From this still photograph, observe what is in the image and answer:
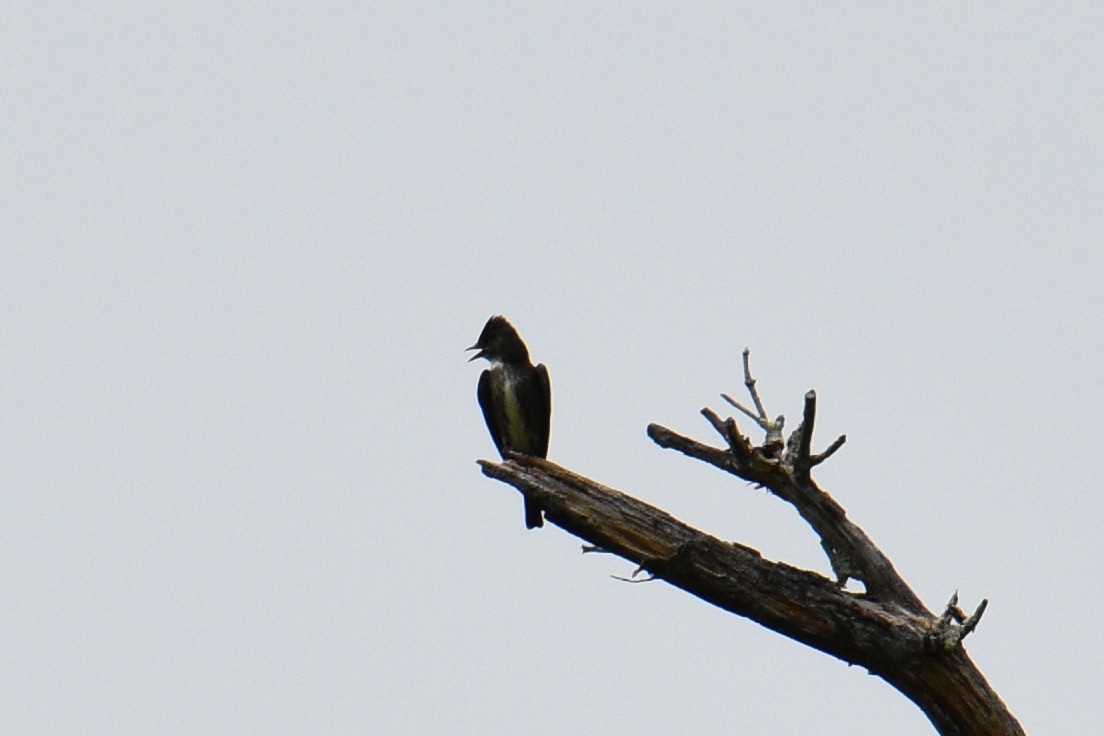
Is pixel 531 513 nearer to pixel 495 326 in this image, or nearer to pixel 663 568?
pixel 495 326

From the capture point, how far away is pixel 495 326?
40.5 ft

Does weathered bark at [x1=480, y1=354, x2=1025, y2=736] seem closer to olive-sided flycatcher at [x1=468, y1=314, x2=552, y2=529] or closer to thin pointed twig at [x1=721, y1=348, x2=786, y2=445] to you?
thin pointed twig at [x1=721, y1=348, x2=786, y2=445]

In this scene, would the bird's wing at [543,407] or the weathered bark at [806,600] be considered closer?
the weathered bark at [806,600]

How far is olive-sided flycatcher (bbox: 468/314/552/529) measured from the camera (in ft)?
39.6

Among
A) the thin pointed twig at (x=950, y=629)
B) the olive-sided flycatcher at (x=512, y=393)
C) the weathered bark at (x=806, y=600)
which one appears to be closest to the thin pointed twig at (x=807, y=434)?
the weathered bark at (x=806, y=600)

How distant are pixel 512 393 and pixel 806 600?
5602mm

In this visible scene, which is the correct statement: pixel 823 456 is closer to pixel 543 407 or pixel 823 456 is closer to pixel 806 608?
pixel 806 608

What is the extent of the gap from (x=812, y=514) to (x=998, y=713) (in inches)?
49.2

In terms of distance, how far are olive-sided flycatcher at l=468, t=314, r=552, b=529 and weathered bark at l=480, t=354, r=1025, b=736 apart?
5.07 metres

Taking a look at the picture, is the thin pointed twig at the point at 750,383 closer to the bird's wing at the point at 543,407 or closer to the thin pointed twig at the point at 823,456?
the thin pointed twig at the point at 823,456

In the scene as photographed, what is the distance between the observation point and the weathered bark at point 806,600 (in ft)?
21.8

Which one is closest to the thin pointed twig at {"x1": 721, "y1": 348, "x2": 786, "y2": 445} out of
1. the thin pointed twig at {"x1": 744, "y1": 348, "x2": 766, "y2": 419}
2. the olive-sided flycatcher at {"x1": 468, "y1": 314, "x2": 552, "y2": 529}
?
the thin pointed twig at {"x1": 744, "y1": 348, "x2": 766, "y2": 419}

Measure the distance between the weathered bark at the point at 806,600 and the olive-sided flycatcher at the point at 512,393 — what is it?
507cm

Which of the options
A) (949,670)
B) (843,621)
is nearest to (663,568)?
(843,621)
